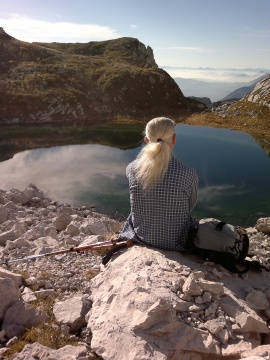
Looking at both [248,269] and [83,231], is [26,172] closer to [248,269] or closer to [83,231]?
[83,231]

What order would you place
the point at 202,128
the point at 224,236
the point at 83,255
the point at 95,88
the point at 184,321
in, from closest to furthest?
the point at 184,321 → the point at 224,236 → the point at 83,255 → the point at 202,128 → the point at 95,88

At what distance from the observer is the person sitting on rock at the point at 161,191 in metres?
6.68

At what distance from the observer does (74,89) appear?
63.0 meters

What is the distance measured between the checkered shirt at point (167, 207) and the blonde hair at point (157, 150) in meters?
0.18

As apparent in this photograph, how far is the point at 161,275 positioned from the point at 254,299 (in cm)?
165

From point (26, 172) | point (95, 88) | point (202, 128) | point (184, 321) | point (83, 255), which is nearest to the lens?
point (184, 321)

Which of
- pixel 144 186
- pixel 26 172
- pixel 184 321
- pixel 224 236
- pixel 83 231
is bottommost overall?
pixel 26 172

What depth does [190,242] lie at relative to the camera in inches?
279

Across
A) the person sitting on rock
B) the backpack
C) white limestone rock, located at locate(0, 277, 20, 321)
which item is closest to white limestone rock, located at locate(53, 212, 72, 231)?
the person sitting on rock

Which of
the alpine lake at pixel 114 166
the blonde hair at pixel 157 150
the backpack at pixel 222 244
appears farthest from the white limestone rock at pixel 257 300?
the alpine lake at pixel 114 166

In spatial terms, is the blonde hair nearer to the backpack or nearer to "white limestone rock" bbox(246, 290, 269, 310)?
the backpack

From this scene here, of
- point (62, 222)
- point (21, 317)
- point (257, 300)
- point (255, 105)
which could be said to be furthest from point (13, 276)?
point (255, 105)

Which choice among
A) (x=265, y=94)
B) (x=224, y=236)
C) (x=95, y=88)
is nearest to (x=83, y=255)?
(x=224, y=236)

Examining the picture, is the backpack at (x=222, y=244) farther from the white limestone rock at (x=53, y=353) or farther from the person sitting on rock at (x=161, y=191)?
the white limestone rock at (x=53, y=353)
